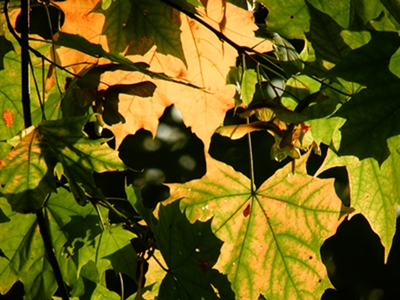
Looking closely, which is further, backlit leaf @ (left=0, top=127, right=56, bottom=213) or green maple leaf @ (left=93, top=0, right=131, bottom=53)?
green maple leaf @ (left=93, top=0, right=131, bottom=53)

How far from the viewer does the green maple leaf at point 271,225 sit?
120 cm

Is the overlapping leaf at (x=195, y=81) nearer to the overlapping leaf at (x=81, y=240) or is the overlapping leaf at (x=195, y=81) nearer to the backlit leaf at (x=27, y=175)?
the overlapping leaf at (x=81, y=240)

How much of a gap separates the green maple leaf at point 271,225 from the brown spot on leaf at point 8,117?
0.36m

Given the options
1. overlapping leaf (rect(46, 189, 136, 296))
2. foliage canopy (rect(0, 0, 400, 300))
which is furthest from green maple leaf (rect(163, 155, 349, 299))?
overlapping leaf (rect(46, 189, 136, 296))

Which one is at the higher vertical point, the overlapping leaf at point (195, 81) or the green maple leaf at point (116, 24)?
the green maple leaf at point (116, 24)

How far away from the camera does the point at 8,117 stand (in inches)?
48.4

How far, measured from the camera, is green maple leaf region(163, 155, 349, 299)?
120 cm

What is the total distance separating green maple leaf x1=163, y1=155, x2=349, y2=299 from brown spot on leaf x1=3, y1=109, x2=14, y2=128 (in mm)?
358

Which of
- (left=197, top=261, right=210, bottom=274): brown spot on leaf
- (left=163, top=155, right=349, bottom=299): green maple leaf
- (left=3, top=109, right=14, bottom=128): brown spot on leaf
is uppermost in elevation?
(left=3, top=109, right=14, bottom=128): brown spot on leaf

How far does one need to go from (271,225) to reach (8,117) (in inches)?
22.7

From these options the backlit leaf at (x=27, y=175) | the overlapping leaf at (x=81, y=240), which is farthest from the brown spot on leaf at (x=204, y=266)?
the backlit leaf at (x=27, y=175)

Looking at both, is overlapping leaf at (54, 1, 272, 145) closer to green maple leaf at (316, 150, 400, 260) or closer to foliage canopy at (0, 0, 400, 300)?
foliage canopy at (0, 0, 400, 300)

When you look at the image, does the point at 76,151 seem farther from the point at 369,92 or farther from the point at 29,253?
the point at 369,92

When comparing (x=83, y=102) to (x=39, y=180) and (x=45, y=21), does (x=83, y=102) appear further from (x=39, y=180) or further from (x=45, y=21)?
(x=45, y=21)
